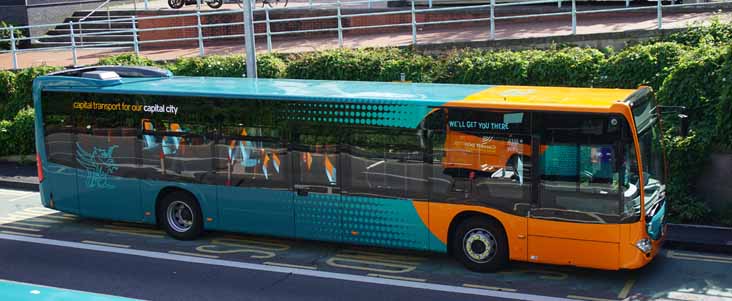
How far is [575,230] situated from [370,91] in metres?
3.61

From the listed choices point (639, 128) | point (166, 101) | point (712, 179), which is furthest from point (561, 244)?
point (166, 101)

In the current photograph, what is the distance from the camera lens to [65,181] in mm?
14828

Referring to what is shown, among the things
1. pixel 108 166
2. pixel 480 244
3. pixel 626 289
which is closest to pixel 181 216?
pixel 108 166

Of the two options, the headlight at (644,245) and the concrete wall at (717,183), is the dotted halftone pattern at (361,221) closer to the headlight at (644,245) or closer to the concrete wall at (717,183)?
the headlight at (644,245)

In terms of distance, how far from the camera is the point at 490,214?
1170 centimetres

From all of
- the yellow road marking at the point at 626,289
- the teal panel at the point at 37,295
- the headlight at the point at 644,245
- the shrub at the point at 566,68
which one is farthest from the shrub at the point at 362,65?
the teal panel at the point at 37,295

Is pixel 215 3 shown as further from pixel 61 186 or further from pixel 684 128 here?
pixel 684 128

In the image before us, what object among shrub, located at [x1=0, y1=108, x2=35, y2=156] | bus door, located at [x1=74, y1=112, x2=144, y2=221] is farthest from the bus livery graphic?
shrub, located at [x1=0, y1=108, x2=35, y2=156]

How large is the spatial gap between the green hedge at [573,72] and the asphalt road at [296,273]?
2.00 metres

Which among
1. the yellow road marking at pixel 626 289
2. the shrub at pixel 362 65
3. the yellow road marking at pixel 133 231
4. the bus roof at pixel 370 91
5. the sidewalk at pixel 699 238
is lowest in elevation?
the yellow road marking at pixel 626 289

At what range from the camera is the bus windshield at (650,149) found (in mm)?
11148

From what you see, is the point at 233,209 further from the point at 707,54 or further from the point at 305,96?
the point at 707,54

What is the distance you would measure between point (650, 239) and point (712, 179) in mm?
3396

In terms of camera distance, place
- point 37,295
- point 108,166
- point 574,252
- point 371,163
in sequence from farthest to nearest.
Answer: point 108,166
point 371,163
point 574,252
point 37,295
